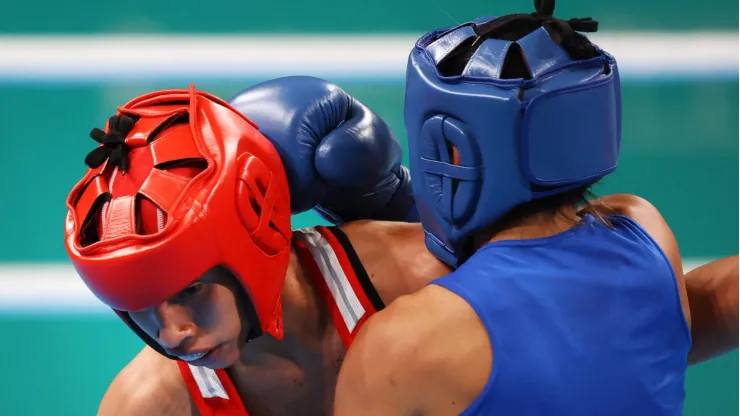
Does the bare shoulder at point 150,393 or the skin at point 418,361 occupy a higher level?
the skin at point 418,361

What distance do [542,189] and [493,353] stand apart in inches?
11.9

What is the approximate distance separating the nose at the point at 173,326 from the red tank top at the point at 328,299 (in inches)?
14.5

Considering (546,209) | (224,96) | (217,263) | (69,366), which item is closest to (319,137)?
(217,263)

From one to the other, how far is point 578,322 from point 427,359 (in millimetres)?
253

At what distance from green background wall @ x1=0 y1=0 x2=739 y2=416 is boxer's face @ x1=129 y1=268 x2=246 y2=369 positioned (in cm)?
196

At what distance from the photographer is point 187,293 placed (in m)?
1.58

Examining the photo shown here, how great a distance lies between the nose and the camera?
1.57 meters

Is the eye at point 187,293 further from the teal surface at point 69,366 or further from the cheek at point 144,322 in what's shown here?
the teal surface at point 69,366

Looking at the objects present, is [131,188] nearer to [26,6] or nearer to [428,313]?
[428,313]

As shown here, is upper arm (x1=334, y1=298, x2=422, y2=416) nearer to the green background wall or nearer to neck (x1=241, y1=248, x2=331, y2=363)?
neck (x1=241, y1=248, x2=331, y2=363)

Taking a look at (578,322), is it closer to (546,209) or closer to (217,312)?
(546,209)

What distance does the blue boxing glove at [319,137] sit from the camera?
1.83m

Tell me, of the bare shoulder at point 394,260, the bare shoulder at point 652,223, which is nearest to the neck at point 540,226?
the bare shoulder at point 652,223

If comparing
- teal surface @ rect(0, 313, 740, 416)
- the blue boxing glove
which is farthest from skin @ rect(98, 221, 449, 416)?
teal surface @ rect(0, 313, 740, 416)
